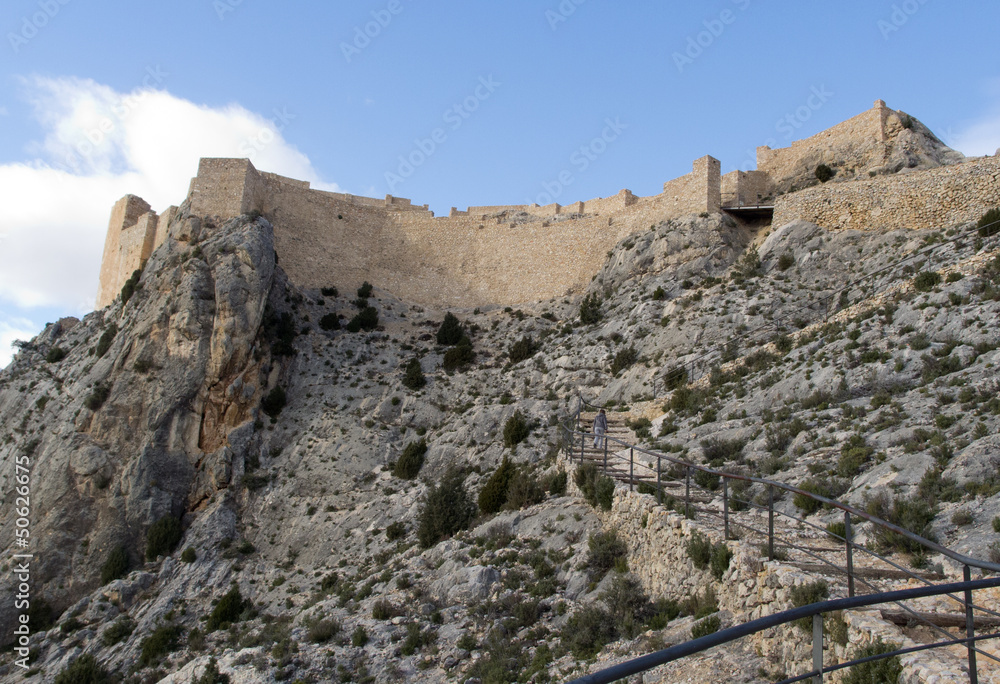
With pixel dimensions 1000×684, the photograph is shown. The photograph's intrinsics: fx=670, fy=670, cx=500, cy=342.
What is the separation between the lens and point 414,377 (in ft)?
87.2

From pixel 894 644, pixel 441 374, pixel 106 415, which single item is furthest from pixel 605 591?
pixel 106 415

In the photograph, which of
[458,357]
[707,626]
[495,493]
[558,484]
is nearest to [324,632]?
[495,493]

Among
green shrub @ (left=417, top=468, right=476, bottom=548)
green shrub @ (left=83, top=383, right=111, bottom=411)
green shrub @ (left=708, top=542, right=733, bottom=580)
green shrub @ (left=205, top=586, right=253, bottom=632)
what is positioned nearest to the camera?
green shrub @ (left=708, top=542, right=733, bottom=580)

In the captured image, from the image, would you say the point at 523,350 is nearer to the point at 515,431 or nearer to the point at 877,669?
the point at 515,431

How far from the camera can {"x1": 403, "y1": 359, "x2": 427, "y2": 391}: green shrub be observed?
86.8 ft

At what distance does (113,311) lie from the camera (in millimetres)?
31000

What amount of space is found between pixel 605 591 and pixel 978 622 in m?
5.32

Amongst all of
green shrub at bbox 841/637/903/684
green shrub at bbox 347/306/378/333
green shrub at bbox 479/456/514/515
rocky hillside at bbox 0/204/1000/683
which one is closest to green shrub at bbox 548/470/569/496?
rocky hillside at bbox 0/204/1000/683

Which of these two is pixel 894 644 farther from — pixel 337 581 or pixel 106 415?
pixel 106 415

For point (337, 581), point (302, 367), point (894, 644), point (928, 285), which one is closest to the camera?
point (894, 644)

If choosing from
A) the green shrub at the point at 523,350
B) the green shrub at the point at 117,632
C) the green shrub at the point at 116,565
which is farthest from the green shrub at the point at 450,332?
the green shrub at the point at 117,632

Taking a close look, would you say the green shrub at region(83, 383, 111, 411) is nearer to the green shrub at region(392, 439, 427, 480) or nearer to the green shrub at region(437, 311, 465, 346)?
the green shrub at region(392, 439, 427, 480)

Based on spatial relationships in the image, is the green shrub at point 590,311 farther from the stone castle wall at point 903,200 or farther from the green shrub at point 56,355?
the green shrub at point 56,355

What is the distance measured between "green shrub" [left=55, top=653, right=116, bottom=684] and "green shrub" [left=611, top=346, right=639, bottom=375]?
1712 centimetres
